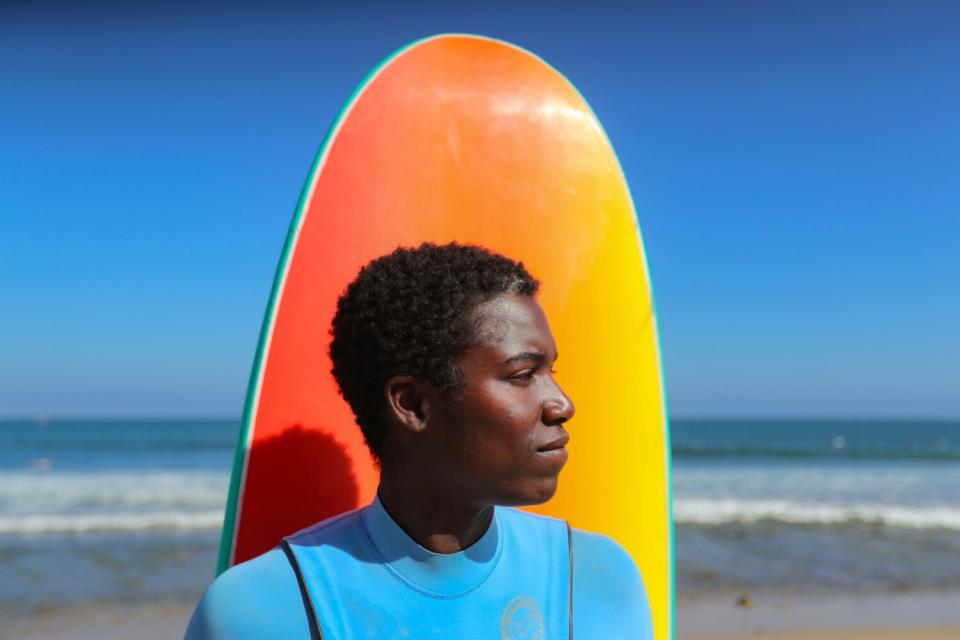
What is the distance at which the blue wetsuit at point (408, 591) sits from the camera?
3.36 ft

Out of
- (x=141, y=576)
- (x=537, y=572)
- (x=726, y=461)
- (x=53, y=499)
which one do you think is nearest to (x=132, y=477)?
(x=53, y=499)

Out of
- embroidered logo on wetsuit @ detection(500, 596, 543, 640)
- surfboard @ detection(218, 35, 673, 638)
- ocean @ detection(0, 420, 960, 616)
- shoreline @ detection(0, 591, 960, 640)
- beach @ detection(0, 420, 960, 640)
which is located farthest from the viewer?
ocean @ detection(0, 420, 960, 616)

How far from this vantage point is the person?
3.43 ft

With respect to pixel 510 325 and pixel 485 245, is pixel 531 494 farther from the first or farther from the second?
pixel 485 245

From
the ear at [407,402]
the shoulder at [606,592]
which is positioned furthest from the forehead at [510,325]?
the shoulder at [606,592]

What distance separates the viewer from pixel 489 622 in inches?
43.1

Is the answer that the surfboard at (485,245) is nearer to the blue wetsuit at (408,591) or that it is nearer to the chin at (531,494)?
the blue wetsuit at (408,591)

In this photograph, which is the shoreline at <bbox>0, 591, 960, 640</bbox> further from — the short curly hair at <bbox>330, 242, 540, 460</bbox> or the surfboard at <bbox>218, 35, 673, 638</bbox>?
the short curly hair at <bbox>330, 242, 540, 460</bbox>

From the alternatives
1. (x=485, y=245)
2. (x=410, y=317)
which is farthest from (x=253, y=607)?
(x=485, y=245)

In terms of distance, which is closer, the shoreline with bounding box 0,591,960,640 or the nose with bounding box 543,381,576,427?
the nose with bounding box 543,381,576,427

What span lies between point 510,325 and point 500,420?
0.48ft

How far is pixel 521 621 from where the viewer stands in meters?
1.12

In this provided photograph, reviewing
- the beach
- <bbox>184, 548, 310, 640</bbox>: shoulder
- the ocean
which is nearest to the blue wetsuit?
<bbox>184, 548, 310, 640</bbox>: shoulder

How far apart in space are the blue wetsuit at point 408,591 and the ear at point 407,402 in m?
0.15
